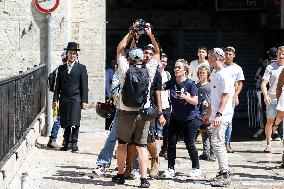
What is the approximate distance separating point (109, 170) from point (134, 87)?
199 cm

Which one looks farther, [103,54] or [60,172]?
[103,54]

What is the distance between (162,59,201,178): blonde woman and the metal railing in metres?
2.19

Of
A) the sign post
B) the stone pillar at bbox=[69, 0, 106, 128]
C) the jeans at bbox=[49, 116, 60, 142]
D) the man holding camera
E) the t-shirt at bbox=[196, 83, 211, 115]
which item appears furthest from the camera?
the stone pillar at bbox=[69, 0, 106, 128]

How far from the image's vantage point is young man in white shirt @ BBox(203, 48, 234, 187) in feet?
29.3

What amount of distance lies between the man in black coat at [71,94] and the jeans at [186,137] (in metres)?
2.69

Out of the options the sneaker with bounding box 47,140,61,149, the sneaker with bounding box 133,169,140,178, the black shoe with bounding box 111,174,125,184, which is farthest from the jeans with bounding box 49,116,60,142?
the black shoe with bounding box 111,174,125,184

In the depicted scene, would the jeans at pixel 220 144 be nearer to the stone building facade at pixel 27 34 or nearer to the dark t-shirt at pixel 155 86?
the dark t-shirt at pixel 155 86

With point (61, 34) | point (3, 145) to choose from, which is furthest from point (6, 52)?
point (3, 145)

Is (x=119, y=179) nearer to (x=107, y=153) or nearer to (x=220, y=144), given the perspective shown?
(x=107, y=153)

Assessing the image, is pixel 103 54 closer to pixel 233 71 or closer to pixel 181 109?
pixel 233 71

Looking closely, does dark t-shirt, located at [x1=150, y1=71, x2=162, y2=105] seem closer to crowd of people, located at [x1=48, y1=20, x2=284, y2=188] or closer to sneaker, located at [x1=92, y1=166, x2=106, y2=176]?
crowd of people, located at [x1=48, y1=20, x2=284, y2=188]

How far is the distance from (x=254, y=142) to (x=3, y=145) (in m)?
7.64

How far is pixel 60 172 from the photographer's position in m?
9.74

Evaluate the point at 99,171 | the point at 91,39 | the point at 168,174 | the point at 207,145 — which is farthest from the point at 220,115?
the point at 91,39
